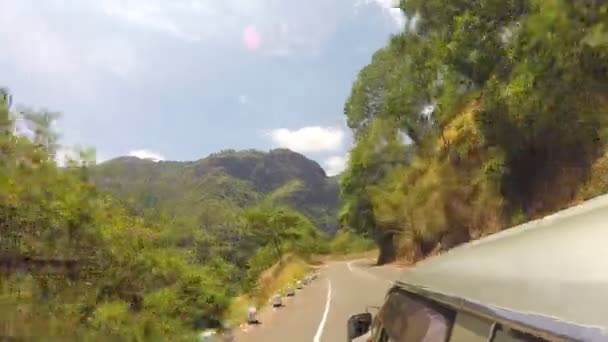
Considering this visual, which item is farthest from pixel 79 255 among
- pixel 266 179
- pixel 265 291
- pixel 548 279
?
pixel 266 179

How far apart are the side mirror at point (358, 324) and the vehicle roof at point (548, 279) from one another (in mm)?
3581


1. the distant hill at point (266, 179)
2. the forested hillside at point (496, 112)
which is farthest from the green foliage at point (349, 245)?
the forested hillside at point (496, 112)

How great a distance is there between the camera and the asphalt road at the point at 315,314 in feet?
55.9

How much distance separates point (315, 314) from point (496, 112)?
965 centimetres

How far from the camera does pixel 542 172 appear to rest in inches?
935

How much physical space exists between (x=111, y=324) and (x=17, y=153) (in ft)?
9.21

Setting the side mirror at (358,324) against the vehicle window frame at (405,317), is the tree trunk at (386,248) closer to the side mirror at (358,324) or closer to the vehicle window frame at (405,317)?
the side mirror at (358,324)

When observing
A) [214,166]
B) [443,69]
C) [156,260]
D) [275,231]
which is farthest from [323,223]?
[156,260]

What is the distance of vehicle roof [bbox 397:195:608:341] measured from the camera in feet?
5.49

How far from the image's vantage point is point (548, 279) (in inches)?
78.5

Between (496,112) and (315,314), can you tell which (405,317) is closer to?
(315,314)

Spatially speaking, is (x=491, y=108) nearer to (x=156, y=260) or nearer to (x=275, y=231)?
(x=156, y=260)

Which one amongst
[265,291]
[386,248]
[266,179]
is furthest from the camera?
[266,179]

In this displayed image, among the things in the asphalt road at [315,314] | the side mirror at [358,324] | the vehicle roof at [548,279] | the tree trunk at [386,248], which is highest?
the tree trunk at [386,248]
